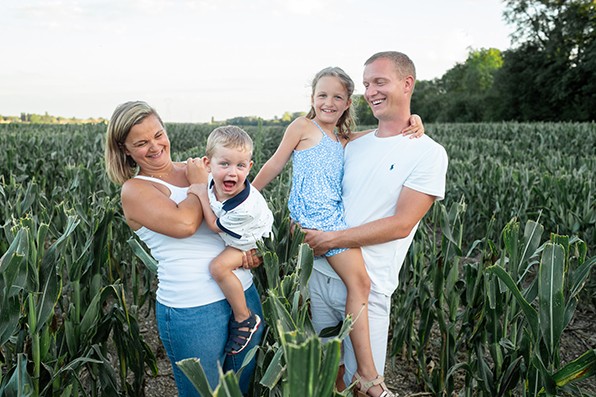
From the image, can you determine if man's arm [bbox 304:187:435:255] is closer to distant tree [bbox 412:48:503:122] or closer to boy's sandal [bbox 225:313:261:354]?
boy's sandal [bbox 225:313:261:354]

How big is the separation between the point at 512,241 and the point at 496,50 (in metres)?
84.5

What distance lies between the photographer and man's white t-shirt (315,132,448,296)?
211cm

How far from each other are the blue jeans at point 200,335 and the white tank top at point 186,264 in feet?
0.11

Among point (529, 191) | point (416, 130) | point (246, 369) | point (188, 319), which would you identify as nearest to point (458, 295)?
point (416, 130)

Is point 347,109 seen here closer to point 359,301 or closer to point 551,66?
point 359,301

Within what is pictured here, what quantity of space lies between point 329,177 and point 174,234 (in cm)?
83

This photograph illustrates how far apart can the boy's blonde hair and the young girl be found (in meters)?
0.55

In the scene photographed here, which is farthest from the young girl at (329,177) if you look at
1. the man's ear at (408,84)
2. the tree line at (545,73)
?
the tree line at (545,73)

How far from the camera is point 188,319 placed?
181 centimetres

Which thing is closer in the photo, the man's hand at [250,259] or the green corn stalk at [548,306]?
the green corn stalk at [548,306]

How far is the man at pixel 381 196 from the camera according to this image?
210 cm

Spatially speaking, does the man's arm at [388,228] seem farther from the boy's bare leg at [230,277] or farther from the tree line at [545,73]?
the tree line at [545,73]

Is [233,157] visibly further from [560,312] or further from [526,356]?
[526,356]

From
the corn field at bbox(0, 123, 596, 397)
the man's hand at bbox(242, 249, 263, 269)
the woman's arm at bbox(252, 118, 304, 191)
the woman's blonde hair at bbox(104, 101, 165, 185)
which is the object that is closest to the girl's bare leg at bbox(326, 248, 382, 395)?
the corn field at bbox(0, 123, 596, 397)
